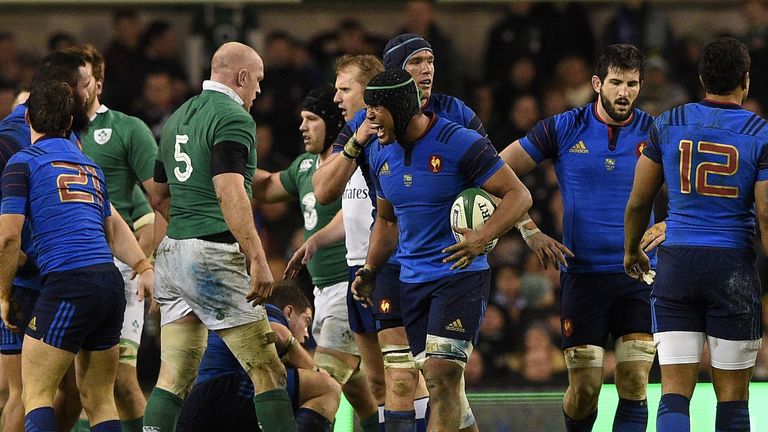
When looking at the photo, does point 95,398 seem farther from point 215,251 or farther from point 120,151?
point 120,151

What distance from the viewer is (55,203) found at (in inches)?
263

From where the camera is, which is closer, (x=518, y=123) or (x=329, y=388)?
(x=329, y=388)

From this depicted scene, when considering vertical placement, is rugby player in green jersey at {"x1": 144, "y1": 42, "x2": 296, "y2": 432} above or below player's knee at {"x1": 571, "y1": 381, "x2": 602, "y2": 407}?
above

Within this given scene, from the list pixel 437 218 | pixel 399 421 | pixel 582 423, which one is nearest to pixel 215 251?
pixel 437 218

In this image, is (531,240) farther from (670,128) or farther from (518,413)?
(518,413)

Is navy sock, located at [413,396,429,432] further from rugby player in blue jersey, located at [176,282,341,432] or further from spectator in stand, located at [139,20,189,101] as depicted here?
spectator in stand, located at [139,20,189,101]

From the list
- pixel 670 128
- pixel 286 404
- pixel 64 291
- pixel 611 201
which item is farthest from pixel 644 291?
pixel 64 291

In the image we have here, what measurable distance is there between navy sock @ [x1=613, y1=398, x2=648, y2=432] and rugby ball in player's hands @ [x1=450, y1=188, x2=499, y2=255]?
4.28ft

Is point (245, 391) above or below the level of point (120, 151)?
below

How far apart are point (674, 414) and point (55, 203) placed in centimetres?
324

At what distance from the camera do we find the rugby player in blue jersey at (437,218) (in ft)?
21.9

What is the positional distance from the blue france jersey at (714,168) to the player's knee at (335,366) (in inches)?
102

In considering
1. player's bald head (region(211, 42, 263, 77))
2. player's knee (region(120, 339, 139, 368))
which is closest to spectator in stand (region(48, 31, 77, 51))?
player's knee (region(120, 339, 139, 368))

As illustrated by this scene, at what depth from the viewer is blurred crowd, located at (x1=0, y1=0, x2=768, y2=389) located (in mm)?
13180
